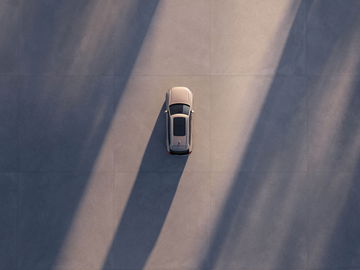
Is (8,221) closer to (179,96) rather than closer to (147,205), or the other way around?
(147,205)

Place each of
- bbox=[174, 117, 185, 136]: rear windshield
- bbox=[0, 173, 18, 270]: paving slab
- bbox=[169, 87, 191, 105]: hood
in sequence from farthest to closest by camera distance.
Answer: bbox=[0, 173, 18, 270]: paving slab
bbox=[169, 87, 191, 105]: hood
bbox=[174, 117, 185, 136]: rear windshield

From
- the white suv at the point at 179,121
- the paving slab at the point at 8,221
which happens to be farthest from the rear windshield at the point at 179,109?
the paving slab at the point at 8,221

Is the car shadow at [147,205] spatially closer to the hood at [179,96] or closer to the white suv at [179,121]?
the white suv at [179,121]


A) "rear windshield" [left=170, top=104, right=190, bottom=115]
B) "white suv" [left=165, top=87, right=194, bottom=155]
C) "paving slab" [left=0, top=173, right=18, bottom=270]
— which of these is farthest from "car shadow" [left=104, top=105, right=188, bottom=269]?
"paving slab" [left=0, top=173, right=18, bottom=270]

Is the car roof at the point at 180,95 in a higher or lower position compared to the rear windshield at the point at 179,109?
higher

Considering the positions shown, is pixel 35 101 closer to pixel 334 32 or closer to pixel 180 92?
pixel 180 92

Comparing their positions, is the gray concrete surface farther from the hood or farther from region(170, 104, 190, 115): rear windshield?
region(170, 104, 190, 115): rear windshield
